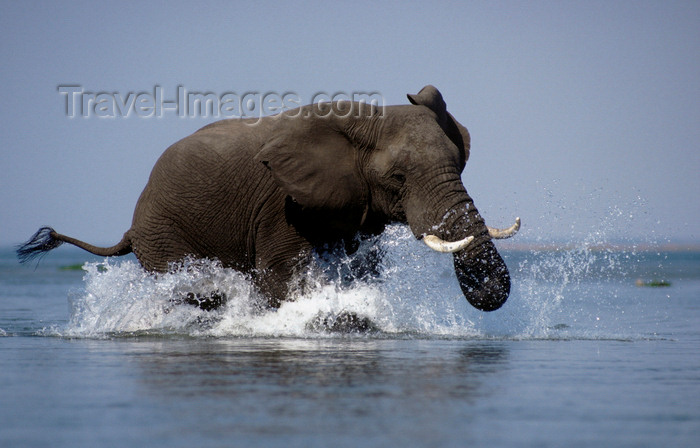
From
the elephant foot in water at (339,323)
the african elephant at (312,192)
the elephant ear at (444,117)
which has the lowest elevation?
the elephant foot in water at (339,323)

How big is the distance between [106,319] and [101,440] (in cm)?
648

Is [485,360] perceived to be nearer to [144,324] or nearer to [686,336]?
[686,336]

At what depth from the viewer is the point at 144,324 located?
1096 centimetres

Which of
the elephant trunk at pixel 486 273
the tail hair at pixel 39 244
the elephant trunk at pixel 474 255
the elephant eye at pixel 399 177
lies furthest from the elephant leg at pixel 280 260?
the tail hair at pixel 39 244

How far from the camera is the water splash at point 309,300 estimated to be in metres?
9.97

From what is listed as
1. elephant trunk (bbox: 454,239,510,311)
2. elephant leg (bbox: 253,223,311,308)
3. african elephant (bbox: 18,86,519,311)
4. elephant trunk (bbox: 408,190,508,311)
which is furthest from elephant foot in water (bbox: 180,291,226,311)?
elephant trunk (bbox: 454,239,510,311)

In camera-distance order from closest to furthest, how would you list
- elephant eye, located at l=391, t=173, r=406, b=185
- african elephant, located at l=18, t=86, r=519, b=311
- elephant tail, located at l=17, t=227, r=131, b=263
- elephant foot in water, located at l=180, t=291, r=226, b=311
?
african elephant, located at l=18, t=86, r=519, b=311
elephant eye, located at l=391, t=173, r=406, b=185
elephant foot in water, located at l=180, t=291, r=226, b=311
elephant tail, located at l=17, t=227, r=131, b=263

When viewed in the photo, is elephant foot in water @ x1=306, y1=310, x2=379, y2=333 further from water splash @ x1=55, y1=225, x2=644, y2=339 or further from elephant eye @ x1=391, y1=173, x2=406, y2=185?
elephant eye @ x1=391, y1=173, x2=406, y2=185

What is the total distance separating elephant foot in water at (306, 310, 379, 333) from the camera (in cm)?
990

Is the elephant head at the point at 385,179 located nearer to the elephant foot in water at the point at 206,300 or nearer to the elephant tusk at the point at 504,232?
the elephant tusk at the point at 504,232

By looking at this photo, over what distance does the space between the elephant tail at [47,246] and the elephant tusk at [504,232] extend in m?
4.28

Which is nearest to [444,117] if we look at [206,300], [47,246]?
[206,300]

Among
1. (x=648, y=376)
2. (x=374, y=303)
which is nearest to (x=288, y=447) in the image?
(x=648, y=376)

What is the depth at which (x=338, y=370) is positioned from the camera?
22.9 ft
